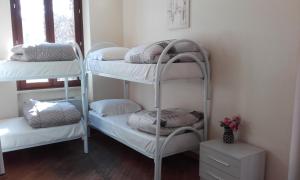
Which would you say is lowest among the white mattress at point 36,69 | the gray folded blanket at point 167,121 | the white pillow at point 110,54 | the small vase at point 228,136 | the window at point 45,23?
the small vase at point 228,136

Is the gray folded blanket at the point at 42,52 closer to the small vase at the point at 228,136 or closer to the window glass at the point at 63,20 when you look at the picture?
the window glass at the point at 63,20

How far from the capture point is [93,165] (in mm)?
3080

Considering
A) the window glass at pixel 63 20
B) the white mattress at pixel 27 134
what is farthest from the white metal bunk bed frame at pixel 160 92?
the window glass at pixel 63 20

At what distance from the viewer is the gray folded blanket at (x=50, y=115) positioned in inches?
121

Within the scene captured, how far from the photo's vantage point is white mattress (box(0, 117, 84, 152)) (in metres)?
2.89

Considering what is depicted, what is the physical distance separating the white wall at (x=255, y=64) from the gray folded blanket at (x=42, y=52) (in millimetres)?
1397

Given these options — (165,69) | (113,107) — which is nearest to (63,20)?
(113,107)

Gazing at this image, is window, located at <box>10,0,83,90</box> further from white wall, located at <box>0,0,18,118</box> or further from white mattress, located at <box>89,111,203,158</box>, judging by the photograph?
white mattress, located at <box>89,111,203,158</box>

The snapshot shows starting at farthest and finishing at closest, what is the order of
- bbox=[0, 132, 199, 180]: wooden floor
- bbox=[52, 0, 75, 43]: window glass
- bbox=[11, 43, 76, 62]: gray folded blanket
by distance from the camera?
bbox=[52, 0, 75, 43]: window glass
bbox=[11, 43, 76, 62]: gray folded blanket
bbox=[0, 132, 199, 180]: wooden floor

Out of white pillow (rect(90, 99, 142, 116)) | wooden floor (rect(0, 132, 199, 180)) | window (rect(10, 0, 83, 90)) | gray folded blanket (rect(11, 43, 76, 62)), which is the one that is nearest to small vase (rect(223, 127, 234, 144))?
wooden floor (rect(0, 132, 199, 180))

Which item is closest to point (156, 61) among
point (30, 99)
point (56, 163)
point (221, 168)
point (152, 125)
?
point (152, 125)

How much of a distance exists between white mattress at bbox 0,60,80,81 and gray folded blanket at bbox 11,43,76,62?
5 cm

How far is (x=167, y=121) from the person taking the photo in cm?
263

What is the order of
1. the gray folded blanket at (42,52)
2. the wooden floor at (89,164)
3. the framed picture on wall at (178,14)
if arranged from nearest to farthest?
Answer: the wooden floor at (89,164)
the gray folded blanket at (42,52)
the framed picture on wall at (178,14)
